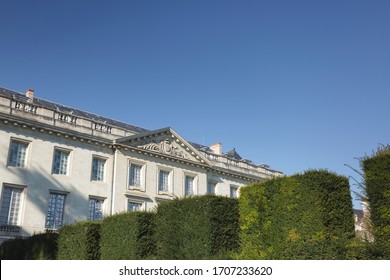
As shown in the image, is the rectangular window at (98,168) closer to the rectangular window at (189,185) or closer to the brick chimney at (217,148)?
the rectangular window at (189,185)

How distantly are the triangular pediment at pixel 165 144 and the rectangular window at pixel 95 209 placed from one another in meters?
4.51

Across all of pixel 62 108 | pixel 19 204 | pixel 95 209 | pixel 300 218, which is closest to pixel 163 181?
pixel 95 209

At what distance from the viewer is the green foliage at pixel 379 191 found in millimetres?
10516

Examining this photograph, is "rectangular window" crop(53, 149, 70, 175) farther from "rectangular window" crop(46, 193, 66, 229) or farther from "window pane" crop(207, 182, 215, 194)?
"window pane" crop(207, 182, 215, 194)

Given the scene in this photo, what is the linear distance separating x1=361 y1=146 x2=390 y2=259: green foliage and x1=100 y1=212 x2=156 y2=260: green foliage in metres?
9.21

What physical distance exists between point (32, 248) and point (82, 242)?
373 centimetres

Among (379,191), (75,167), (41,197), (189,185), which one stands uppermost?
(189,185)

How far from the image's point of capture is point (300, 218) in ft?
41.0

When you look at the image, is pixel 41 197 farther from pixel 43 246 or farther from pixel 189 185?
pixel 189 185

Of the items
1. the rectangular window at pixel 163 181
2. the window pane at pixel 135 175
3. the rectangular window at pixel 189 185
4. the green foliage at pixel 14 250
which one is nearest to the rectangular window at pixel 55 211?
the green foliage at pixel 14 250
